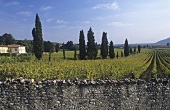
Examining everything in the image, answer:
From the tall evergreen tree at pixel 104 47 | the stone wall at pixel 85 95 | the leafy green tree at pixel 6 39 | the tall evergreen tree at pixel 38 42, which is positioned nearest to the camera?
the stone wall at pixel 85 95

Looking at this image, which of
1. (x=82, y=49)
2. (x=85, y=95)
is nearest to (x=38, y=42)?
(x=82, y=49)

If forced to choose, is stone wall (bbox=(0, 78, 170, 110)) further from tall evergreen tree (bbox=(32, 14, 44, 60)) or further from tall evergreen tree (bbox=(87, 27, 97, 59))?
tall evergreen tree (bbox=(87, 27, 97, 59))

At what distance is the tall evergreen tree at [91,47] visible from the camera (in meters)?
60.0

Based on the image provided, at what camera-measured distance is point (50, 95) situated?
39.2 feet

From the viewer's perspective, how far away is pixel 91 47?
61.3 metres

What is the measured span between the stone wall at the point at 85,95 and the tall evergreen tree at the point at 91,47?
46792 millimetres

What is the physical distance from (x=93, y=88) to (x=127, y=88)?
6.36 feet

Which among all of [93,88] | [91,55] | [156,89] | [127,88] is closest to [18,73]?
[93,88]

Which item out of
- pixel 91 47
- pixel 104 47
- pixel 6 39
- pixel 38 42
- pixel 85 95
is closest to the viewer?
pixel 85 95

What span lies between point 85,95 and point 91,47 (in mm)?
49300

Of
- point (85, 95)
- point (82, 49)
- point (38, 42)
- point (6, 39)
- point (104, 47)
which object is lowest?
point (85, 95)

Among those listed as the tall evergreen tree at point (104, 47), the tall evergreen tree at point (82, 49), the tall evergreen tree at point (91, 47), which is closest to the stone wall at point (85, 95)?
the tall evergreen tree at point (82, 49)

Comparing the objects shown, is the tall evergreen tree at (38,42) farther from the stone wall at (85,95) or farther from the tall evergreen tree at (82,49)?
the stone wall at (85,95)

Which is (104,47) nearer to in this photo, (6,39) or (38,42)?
(38,42)
